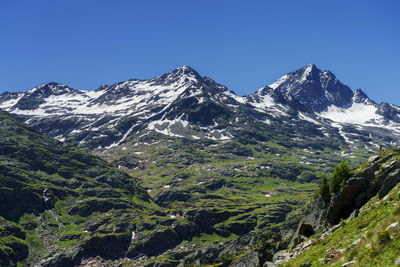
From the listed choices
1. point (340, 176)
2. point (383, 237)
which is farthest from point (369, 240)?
point (340, 176)

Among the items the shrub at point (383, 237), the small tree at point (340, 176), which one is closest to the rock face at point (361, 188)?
the small tree at point (340, 176)

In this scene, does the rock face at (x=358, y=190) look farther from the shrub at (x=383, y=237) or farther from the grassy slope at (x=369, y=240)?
the shrub at (x=383, y=237)

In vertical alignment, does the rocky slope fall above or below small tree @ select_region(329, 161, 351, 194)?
below

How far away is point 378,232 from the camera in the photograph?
23.8 meters

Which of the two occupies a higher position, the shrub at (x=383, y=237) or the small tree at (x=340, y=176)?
the small tree at (x=340, y=176)

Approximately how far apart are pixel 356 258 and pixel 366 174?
23983mm

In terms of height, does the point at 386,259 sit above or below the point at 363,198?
→ below

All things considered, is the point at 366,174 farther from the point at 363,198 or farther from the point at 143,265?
the point at 143,265

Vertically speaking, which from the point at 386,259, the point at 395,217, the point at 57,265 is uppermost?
the point at 57,265

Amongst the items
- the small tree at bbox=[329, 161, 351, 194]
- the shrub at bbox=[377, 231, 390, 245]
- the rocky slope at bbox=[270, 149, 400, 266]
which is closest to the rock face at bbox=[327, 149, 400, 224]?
the rocky slope at bbox=[270, 149, 400, 266]

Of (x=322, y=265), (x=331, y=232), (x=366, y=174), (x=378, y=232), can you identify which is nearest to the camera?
(x=378, y=232)

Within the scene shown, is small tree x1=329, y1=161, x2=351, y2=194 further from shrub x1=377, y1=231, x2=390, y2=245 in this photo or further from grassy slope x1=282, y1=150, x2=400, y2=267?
shrub x1=377, y1=231, x2=390, y2=245

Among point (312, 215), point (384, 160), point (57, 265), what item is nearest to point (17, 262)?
point (57, 265)

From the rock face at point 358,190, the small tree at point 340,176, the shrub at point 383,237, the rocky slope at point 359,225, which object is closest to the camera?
the shrub at point 383,237
